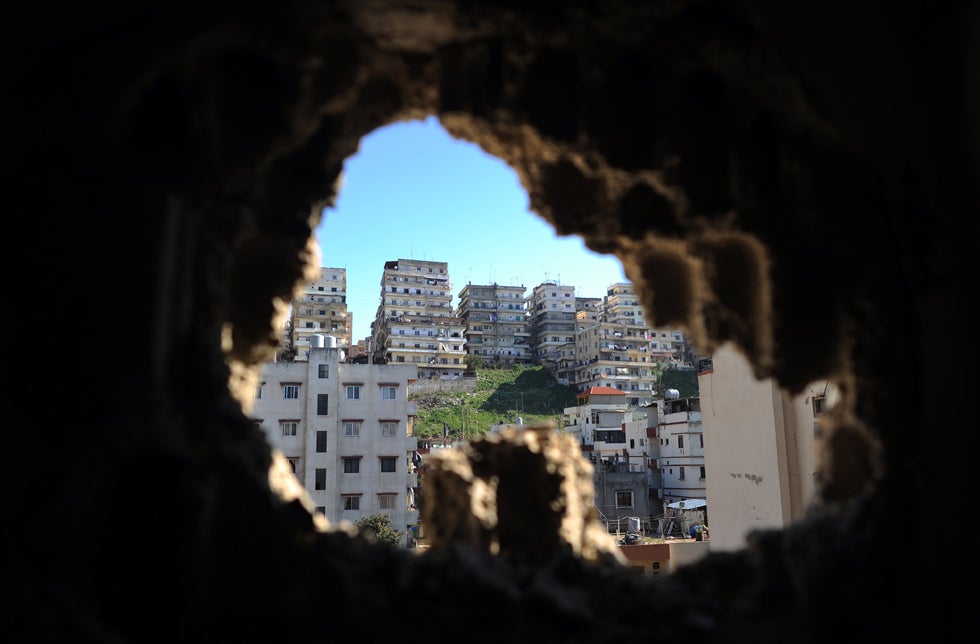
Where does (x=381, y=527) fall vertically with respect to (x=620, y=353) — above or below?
below

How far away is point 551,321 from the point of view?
208ft

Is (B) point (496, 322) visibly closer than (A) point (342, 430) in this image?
No

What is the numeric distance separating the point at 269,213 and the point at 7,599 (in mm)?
2574

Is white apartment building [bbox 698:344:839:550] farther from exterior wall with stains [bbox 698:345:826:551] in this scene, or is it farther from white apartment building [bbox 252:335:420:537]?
white apartment building [bbox 252:335:420:537]

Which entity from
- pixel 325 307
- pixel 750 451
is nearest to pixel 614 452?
pixel 750 451

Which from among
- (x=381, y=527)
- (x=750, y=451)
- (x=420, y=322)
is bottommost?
(x=381, y=527)

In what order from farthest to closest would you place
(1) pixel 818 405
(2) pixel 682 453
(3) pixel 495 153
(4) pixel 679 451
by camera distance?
(4) pixel 679 451
(2) pixel 682 453
(1) pixel 818 405
(3) pixel 495 153

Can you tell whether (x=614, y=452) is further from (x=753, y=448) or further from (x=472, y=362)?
(x=472, y=362)

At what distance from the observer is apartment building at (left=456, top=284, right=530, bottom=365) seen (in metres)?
61.8

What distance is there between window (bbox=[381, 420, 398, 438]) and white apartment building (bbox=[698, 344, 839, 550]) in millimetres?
11789

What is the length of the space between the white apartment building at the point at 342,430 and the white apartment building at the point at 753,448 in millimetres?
11766

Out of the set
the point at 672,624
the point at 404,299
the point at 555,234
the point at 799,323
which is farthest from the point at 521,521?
the point at 404,299

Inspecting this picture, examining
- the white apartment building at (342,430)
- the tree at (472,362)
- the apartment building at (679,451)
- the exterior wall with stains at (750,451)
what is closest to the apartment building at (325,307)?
the tree at (472,362)

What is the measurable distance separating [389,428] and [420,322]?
103 ft
